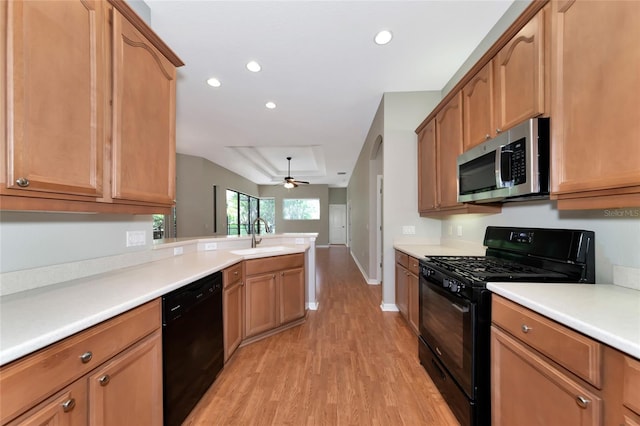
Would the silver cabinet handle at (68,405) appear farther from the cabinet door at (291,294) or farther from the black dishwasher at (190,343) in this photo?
the cabinet door at (291,294)

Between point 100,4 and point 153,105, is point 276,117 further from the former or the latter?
point 100,4

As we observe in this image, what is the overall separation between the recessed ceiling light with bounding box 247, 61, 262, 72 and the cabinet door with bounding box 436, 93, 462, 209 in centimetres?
196

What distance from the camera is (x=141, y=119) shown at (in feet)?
4.61

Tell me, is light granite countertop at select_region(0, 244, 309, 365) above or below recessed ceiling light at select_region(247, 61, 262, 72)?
below

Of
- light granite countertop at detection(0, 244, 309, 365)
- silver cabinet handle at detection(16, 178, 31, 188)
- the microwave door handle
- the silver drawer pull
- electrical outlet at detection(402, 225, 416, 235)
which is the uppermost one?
the microwave door handle

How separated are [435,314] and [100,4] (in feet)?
8.81

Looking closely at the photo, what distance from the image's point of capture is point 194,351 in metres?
1.56

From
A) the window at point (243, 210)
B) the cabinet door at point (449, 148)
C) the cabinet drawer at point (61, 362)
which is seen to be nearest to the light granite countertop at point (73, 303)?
the cabinet drawer at point (61, 362)

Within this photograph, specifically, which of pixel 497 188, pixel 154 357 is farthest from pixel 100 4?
pixel 497 188

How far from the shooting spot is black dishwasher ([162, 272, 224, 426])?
4.35 feet

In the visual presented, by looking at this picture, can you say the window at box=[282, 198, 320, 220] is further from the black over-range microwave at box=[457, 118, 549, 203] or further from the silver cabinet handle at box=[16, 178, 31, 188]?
the silver cabinet handle at box=[16, 178, 31, 188]

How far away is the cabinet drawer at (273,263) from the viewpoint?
2377 mm

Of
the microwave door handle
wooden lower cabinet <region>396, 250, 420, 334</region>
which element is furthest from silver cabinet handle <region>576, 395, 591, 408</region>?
wooden lower cabinet <region>396, 250, 420, 334</region>

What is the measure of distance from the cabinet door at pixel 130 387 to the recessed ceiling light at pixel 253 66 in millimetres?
2520
